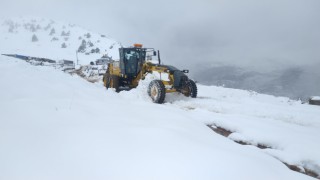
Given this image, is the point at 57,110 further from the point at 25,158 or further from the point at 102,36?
the point at 102,36

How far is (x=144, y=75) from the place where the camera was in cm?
1399

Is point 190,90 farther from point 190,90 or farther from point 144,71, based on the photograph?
point 144,71

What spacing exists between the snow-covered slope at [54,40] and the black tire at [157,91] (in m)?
76.3

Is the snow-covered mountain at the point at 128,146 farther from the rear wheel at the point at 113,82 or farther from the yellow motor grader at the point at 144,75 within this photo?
the rear wheel at the point at 113,82

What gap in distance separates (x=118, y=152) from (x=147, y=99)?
344 inches

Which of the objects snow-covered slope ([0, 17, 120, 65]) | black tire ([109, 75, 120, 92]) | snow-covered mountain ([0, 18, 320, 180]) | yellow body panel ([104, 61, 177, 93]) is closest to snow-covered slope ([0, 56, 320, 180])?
snow-covered mountain ([0, 18, 320, 180])

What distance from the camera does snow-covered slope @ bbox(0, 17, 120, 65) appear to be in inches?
3642

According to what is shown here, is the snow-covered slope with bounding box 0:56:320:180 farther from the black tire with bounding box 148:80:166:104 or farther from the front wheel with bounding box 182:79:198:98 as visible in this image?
the front wheel with bounding box 182:79:198:98

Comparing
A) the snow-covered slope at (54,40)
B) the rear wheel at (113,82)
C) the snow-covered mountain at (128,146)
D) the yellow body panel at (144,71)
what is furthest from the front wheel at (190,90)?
the snow-covered slope at (54,40)

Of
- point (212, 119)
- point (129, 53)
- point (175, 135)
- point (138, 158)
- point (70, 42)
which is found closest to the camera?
point (138, 158)

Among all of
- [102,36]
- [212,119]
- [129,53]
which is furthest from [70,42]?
[212,119]

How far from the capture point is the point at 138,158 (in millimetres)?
3744

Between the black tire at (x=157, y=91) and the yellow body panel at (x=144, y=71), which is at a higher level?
the yellow body panel at (x=144, y=71)

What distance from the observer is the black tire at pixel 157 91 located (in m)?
11.8
